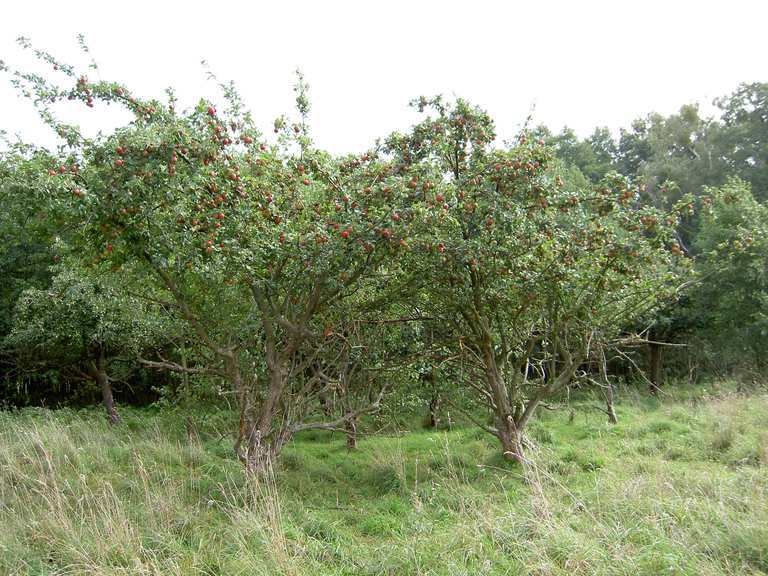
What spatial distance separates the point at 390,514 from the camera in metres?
6.50

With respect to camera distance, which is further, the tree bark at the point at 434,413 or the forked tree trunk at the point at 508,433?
the tree bark at the point at 434,413

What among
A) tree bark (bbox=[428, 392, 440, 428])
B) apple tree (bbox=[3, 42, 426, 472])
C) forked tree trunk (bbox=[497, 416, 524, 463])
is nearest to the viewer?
apple tree (bbox=[3, 42, 426, 472])

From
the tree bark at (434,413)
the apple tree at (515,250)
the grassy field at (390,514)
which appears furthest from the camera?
the tree bark at (434,413)

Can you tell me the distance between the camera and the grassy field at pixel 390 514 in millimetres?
4113

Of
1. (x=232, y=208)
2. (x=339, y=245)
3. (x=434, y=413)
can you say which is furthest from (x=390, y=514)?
(x=434, y=413)

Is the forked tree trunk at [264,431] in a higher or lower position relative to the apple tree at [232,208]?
lower

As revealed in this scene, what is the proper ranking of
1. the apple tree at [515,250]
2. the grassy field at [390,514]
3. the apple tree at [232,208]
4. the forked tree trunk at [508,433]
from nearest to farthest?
the grassy field at [390,514] < the apple tree at [232,208] < the apple tree at [515,250] < the forked tree trunk at [508,433]

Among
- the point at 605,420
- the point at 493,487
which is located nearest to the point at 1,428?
the point at 493,487

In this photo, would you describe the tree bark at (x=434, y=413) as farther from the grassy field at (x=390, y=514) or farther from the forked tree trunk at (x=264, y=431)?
the forked tree trunk at (x=264, y=431)

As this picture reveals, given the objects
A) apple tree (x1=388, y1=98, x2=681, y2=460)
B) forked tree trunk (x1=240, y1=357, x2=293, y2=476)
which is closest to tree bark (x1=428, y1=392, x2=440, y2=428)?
apple tree (x1=388, y1=98, x2=681, y2=460)

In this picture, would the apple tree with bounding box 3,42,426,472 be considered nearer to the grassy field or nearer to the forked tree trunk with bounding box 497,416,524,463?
the grassy field

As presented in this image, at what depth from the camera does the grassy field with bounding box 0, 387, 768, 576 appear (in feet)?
13.5

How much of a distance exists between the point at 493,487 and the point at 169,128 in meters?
5.40

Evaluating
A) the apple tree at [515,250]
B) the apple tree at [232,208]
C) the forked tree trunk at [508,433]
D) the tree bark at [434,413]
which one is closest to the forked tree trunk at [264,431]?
the apple tree at [232,208]
